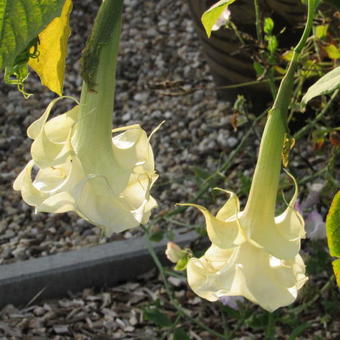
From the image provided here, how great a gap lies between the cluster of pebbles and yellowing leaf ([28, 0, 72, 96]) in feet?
4.65

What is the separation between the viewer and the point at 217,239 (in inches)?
24.8

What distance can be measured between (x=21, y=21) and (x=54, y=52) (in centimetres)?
16

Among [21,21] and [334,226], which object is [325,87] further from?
[21,21]

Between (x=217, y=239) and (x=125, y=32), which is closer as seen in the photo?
(x=217, y=239)

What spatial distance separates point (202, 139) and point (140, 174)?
2.11 metres

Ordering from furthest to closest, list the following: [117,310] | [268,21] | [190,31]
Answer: [190,31], [117,310], [268,21]

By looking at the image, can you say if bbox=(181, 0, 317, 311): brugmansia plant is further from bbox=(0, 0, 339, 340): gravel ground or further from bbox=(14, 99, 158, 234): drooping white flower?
bbox=(0, 0, 339, 340): gravel ground

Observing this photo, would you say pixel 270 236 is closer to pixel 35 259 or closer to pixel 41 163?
pixel 41 163

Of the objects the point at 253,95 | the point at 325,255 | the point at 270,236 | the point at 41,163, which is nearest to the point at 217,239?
the point at 270,236

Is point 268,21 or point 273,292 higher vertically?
point 273,292

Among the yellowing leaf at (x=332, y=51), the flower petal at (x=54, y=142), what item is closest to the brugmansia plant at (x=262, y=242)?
the flower petal at (x=54, y=142)

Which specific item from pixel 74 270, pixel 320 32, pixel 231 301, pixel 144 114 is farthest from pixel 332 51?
pixel 144 114

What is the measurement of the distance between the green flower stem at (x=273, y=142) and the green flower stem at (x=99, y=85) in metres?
0.12

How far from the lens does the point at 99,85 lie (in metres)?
0.59
